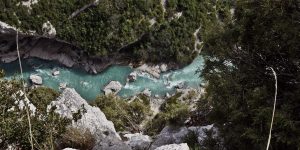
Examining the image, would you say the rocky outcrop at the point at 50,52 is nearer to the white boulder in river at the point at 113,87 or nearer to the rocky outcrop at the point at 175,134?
the white boulder in river at the point at 113,87

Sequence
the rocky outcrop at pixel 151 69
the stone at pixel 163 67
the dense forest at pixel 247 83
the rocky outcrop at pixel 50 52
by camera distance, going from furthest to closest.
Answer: the stone at pixel 163 67 → the rocky outcrop at pixel 50 52 → the rocky outcrop at pixel 151 69 → the dense forest at pixel 247 83

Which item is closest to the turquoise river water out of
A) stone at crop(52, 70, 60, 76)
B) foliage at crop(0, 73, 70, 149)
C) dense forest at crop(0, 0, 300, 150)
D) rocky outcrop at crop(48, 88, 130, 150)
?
stone at crop(52, 70, 60, 76)

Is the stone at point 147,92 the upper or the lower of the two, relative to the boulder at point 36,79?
lower

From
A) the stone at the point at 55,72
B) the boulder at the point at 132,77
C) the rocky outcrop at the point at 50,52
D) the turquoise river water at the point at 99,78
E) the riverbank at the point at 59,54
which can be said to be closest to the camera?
the turquoise river water at the point at 99,78

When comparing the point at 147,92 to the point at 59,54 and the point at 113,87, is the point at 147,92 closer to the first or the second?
the point at 113,87

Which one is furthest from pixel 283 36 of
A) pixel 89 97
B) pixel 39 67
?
pixel 39 67

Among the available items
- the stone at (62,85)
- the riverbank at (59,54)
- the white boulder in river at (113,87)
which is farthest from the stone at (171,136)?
the riverbank at (59,54)

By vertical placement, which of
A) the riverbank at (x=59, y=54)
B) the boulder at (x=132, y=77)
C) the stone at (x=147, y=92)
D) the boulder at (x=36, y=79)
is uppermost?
the riverbank at (x=59, y=54)

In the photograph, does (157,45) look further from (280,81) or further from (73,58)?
(280,81)
